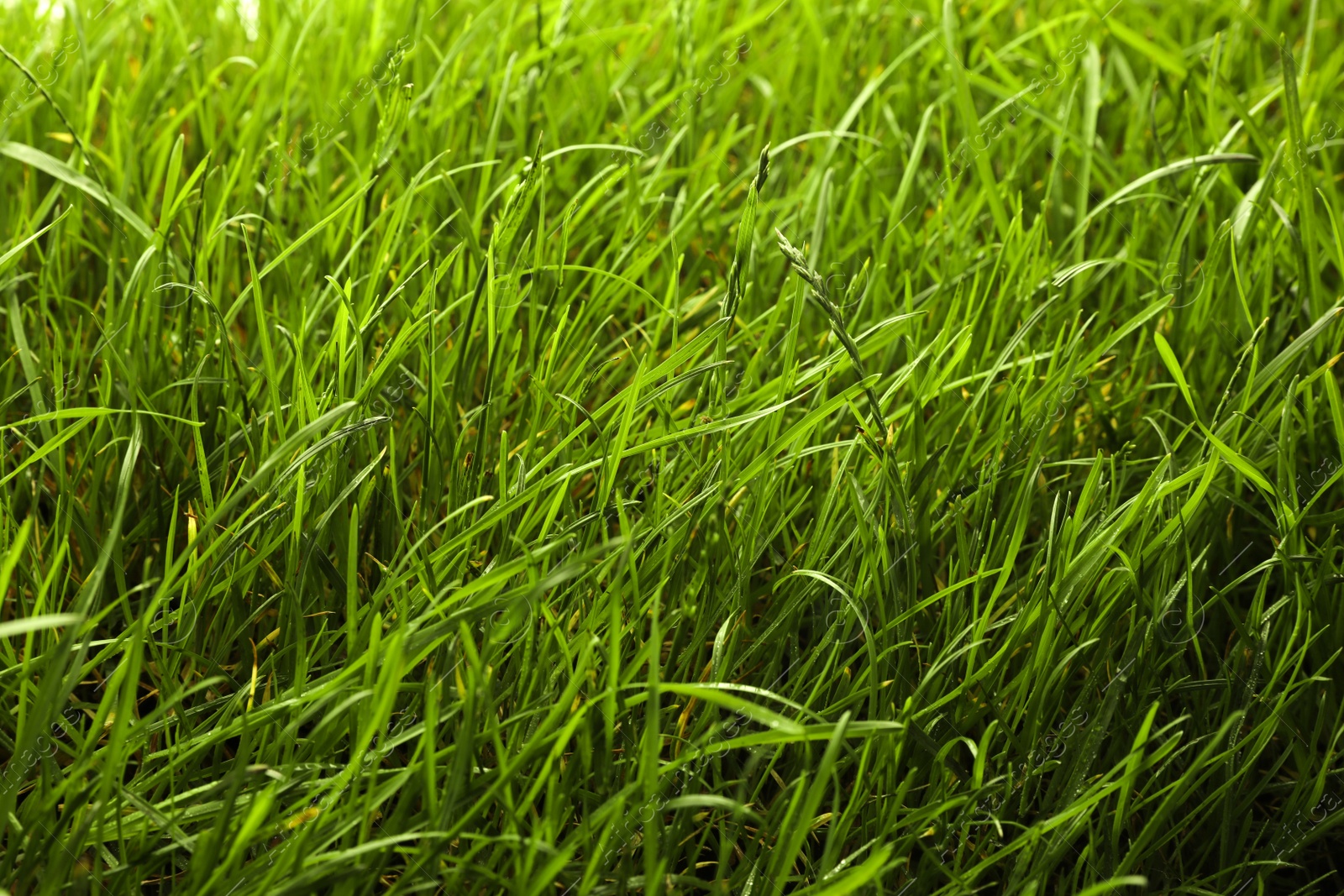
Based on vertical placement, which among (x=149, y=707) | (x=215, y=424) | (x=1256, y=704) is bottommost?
(x=1256, y=704)

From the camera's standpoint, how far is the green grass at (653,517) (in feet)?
3.10

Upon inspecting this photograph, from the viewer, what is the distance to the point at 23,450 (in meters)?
1.26

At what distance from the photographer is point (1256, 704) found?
3.76 ft

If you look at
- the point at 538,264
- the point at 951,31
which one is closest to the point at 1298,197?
the point at 951,31

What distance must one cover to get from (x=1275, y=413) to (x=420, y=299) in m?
1.00

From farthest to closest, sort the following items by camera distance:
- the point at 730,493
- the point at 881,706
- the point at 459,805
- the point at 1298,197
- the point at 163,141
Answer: the point at 163,141 → the point at 1298,197 → the point at 730,493 → the point at 881,706 → the point at 459,805

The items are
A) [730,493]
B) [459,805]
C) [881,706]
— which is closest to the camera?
[459,805]

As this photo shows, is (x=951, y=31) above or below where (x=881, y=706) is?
above

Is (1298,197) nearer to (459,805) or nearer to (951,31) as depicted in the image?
(951,31)

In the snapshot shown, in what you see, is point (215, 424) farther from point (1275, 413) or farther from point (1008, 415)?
point (1275, 413)

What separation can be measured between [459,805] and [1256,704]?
2.70 feet

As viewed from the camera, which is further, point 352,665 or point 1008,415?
point 1008,415

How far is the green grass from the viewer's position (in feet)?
3.10

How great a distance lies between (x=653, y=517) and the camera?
112 cm
